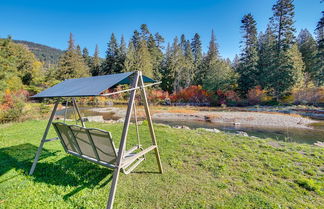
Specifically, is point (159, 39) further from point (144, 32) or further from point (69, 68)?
point (69, 68)

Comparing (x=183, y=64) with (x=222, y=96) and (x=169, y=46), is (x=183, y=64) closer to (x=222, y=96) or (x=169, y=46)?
(x=169, y=46)

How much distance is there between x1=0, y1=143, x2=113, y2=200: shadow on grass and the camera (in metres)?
2.78

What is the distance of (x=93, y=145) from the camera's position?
2.46 m

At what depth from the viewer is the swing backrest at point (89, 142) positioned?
2264 mm

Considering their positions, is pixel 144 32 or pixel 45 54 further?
pixel 45 54

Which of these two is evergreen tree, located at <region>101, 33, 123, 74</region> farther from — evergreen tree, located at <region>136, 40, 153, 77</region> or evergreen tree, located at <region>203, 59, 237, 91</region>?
evergreen tree, located at <region>203, 59, 237, 91</region>

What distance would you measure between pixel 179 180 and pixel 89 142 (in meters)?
1.82

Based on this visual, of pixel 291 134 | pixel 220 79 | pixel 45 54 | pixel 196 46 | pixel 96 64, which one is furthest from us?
pixel 45 54

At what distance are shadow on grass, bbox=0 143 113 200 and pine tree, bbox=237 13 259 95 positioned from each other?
26.4m

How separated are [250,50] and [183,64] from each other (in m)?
12.7

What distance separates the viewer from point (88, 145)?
2.58 metres

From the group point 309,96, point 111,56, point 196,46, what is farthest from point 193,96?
point 111,56

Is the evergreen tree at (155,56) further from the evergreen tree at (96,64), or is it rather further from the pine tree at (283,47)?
the pine tree at (283,47)

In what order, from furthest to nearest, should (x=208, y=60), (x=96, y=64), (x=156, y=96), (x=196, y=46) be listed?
(x=196, y=46) < (x=96, y=64) < (x=208, y=60) < (x=156, y=96)
